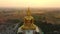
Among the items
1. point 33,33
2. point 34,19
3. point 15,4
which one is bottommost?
point 33,33

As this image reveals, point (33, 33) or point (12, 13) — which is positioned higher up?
point (12, 13)

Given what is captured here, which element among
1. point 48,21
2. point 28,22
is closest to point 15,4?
point 28,22

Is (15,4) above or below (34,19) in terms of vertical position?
above

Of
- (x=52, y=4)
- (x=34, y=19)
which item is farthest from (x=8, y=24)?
(x=52, y=4)

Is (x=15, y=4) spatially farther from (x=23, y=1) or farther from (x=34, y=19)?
(x=34, y=19)

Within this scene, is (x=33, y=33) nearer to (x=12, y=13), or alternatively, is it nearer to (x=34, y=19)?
(x=34, y=19)

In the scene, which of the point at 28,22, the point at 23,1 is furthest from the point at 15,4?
the point at 28,22

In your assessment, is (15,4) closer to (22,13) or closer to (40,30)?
(22,13)
